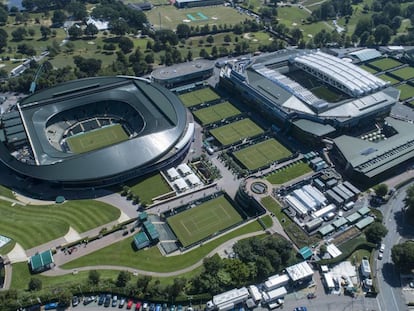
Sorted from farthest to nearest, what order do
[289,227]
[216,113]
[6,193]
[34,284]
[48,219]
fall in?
1. [216,113]
2. [6,193]
3. [289,227]
4. [48,219]
5. [34,284]

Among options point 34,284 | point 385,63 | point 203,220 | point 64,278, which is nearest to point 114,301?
point 64,278

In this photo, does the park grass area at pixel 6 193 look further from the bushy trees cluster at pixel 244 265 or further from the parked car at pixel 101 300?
the bushy trees cluster at pixel 244 265

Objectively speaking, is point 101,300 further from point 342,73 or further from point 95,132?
point 342,73

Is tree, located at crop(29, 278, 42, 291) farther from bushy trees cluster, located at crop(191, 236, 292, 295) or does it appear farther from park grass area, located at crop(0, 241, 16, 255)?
bushy trees cluster, located at crop(191, 236, 292, 295)

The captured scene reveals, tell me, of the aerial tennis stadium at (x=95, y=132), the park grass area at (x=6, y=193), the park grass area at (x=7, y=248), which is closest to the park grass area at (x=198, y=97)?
the aerial tennis stadium at (x=95, y=132)

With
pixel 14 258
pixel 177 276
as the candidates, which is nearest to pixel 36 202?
pixel 14 258

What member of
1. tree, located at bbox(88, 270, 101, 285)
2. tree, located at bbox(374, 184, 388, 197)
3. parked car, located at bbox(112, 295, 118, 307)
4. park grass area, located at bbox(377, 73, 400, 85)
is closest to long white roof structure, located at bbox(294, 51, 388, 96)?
park grass area, located at bbox(377, 73, 400, 85)
